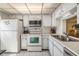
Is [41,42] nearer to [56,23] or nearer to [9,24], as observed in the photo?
[56,23]

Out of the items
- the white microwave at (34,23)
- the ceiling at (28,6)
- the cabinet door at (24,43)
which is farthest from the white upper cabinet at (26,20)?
the ceiling at (28,6)

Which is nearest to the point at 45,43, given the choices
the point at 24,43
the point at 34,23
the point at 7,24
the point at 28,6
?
the point at 24,43

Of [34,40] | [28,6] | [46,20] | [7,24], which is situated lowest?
[34,40]

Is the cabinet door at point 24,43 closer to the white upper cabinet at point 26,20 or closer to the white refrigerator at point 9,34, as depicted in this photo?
the white refrigerator at point 9,34

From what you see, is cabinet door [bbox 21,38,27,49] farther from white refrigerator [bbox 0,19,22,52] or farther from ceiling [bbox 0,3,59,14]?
ceiling [bbox 0,3,59,14]

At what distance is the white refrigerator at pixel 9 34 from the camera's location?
4645 millimetres

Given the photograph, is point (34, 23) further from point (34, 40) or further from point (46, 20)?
point (34, 40)

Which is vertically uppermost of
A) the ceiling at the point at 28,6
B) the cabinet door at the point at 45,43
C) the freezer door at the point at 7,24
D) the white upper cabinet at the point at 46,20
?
the ceiling at the point at 28,6

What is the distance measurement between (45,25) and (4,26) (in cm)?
219

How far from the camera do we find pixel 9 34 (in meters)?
4.66

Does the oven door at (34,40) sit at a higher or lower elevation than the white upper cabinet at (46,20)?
lower

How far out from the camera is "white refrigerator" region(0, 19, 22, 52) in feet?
15.2

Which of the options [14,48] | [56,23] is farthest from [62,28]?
[14,48]

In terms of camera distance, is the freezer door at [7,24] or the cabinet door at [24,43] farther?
the cabinet door at [24,43]
